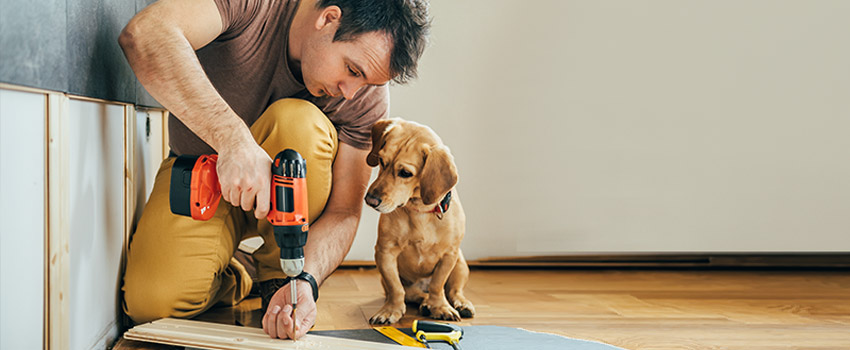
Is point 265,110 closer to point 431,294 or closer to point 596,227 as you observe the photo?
point 431,294

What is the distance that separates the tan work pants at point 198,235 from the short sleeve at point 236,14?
210 mm

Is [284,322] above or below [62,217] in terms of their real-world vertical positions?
below

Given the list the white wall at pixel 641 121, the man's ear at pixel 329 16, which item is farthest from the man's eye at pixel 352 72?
the white wall at pixel 641 121

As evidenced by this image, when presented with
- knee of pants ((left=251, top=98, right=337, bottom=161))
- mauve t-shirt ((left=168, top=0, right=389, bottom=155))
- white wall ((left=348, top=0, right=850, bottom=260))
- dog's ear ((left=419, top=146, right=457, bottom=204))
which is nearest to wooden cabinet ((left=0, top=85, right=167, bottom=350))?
mauve t-shirt ((left=168, top=0, right=389, bottom=155))

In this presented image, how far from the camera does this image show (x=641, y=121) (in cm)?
281

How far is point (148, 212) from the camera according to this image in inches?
63.7

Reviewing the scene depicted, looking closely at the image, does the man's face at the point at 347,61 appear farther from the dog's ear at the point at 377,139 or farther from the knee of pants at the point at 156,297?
the knee of pants at the point at 156,297

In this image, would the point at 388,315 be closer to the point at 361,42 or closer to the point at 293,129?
the point at 293,129

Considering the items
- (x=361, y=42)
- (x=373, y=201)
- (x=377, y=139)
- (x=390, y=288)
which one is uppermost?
(x=361, y=42)

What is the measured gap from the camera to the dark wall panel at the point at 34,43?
0.92 m

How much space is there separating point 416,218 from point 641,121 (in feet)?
4.67

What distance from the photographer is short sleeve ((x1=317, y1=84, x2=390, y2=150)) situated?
1.83 metres

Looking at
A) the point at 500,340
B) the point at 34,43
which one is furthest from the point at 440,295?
the point at 34,43

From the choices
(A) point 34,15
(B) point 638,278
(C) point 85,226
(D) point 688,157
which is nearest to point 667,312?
(B) point 638,278
